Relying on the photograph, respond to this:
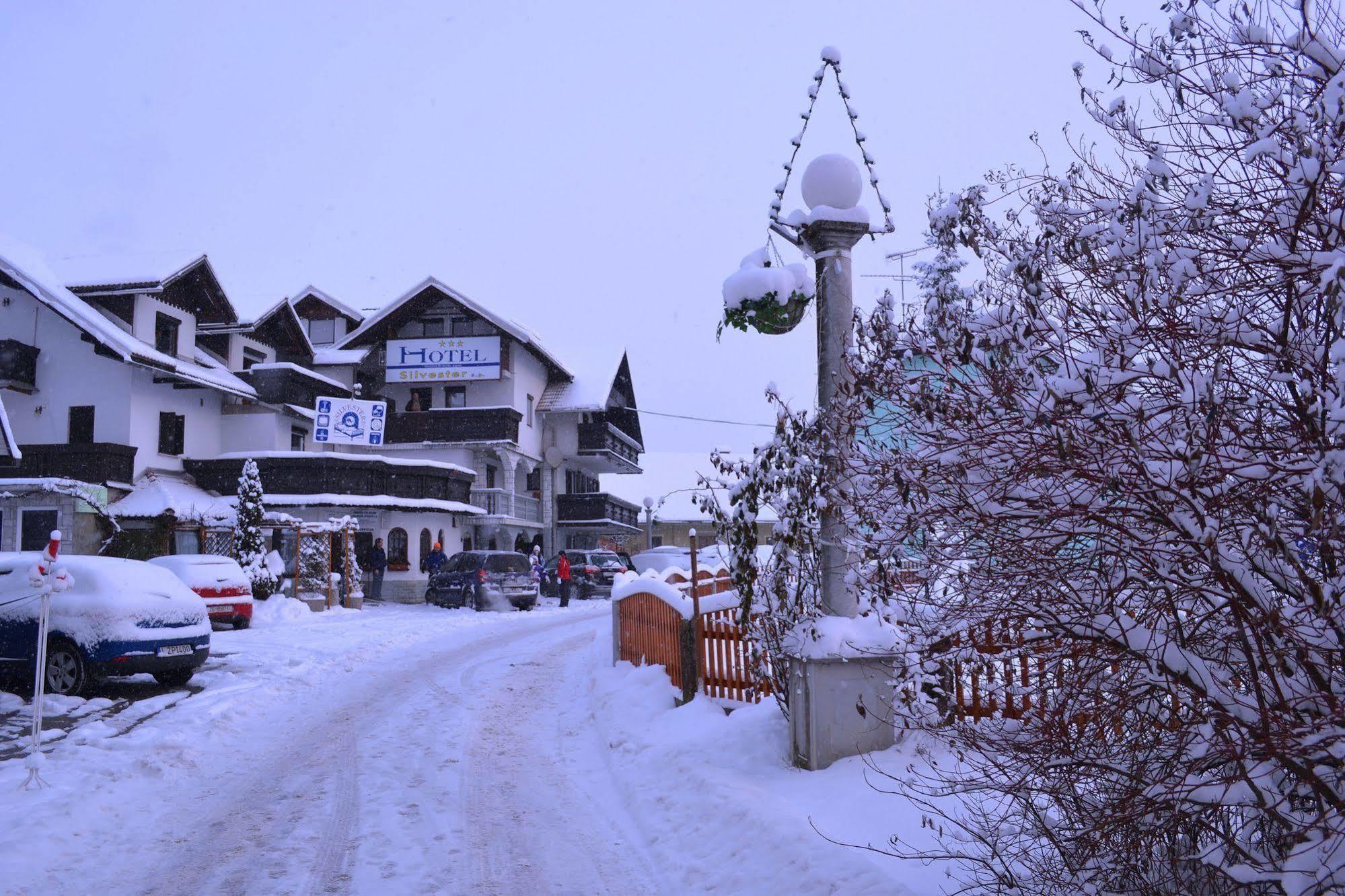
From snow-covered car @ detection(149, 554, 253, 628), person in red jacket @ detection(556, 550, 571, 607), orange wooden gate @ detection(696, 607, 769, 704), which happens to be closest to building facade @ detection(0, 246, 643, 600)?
snow-covered car @ detection(149, 554, 253, 628)

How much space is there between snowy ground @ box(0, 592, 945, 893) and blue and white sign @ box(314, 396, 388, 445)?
20.6m

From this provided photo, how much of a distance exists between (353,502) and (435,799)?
27.1 metres

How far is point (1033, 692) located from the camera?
3760mm

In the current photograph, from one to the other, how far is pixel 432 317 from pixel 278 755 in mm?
35922

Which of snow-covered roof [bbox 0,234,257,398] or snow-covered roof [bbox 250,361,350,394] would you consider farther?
snow-covered roof [bbox 250,361,350,394]

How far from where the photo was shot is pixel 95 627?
11.0 m

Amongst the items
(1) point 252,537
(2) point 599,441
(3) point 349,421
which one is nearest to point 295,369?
(3) point 349,421

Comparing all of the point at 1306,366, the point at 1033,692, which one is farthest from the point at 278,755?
the point at 1306,366

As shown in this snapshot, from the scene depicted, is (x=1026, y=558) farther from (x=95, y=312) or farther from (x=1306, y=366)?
(x=95, y=312)

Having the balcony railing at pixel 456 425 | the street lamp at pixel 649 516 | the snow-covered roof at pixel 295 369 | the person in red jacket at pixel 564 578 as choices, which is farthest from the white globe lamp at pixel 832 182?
the balcony railing at pixel 456 425

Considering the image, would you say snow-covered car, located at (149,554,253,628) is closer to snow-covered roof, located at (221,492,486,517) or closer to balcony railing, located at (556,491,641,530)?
snow-covered roof, located at (221,492,486,517)

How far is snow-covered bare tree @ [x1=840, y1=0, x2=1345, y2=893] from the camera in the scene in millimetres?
2713

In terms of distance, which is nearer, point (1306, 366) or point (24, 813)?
point (1306, 366)

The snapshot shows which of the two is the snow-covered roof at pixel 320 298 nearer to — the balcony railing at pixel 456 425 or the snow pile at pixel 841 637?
the balcony railing at pixel 456 425
